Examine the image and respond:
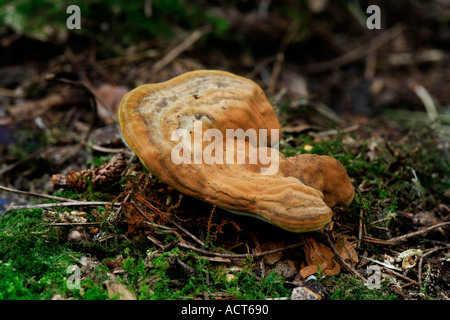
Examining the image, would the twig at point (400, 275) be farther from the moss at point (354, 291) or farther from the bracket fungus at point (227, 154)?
the bracket fungus at point (227, 154)

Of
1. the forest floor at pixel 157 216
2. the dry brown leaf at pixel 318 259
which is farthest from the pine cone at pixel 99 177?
the dry brown leaf at pixel 318 259

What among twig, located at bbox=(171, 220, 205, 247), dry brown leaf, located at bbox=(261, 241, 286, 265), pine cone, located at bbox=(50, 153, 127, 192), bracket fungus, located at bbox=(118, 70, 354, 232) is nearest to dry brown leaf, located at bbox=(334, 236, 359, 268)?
bracket fungus, located at bbox=(118, 70, 354, 232)

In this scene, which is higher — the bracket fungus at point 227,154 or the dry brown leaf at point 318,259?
the bracket fungus at point 227,154

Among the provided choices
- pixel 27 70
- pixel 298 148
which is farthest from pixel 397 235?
pixel 27 70

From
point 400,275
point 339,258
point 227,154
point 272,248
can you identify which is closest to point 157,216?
point 227,154

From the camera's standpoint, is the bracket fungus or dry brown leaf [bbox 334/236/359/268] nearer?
the bracket fungus

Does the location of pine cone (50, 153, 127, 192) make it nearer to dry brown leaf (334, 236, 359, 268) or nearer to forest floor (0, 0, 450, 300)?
forest floor (0, 0, 450, 300)

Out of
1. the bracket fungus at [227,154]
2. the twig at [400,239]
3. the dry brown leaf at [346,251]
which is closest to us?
the bracket fungus at [227,154]

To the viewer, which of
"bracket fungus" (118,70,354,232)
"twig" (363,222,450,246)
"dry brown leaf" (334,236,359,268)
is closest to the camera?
"bracket fungus" (118,70,354,232)
